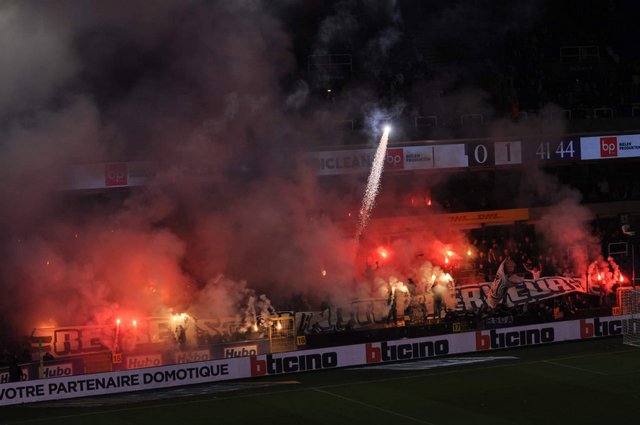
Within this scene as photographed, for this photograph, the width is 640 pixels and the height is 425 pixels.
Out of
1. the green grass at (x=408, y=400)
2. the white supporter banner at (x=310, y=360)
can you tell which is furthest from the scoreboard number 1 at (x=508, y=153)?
the green grass at (x=408, y=400)

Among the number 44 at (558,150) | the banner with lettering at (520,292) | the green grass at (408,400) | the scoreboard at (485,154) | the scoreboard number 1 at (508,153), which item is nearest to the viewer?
the green grass at (408,400)

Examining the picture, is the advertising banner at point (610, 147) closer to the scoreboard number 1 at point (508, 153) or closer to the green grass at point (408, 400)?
the scoreboard number 1 at point (508, 153)

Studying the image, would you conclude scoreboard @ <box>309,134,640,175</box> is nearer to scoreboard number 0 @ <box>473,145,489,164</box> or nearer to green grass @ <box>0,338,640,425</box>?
scoreboard number 0 @ <box>473,145,489,164</box>

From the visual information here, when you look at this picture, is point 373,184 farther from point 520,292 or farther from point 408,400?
point 408,400

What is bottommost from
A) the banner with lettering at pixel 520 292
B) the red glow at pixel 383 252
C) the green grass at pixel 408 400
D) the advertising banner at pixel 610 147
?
the green grass at pixel 408 400

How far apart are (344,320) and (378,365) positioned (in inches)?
75.5

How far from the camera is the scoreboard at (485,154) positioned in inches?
936

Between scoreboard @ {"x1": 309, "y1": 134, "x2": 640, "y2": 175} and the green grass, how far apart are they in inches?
251

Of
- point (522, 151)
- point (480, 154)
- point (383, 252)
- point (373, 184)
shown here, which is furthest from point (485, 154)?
point (383, 252)

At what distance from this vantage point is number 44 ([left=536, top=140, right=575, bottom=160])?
Answer: 2572 cm

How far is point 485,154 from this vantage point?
82.9ft

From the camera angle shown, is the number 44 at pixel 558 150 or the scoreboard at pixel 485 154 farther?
the number 44 at pixel 558 150

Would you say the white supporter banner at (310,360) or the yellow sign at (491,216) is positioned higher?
the yellow sign at (491,216)

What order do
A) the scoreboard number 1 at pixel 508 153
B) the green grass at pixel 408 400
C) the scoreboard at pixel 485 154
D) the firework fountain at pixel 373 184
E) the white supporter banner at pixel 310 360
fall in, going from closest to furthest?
1. the green grass at pixel 408 400
2. the white supporter banner at pixel 310 360
3. the scoreboard at pixel 485 154
4. the firework fountain at pixel 373 184
5. the scoreboard number 1 at pixel 508 153
